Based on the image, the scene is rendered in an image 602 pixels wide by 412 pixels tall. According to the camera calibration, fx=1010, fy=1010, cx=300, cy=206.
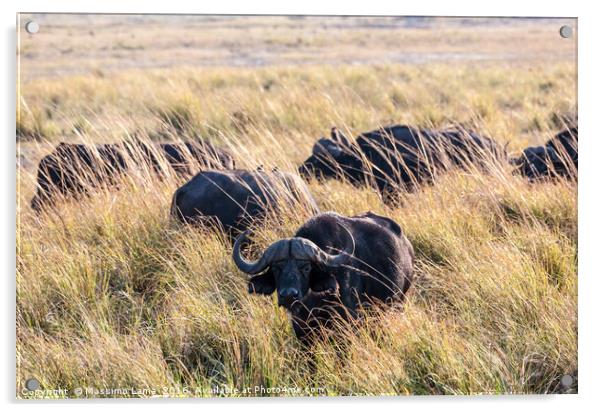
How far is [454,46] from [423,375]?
3161mm

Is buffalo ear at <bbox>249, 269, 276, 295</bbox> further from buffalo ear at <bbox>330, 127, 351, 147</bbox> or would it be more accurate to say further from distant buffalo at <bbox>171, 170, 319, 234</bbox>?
buffalo ear at <bbox>330, 127, 351, 147</bbox>

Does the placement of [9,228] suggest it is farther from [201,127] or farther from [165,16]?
[201,127]

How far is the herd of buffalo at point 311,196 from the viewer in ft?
19.8

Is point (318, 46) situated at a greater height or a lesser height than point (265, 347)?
greater

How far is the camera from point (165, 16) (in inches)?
265

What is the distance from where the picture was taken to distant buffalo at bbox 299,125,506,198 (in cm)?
933

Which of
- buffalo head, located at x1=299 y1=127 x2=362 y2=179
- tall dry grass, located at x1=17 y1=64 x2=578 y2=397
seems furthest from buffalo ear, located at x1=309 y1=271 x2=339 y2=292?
buffalo head, located at x1=299 y1=127 x2=362 y2=179

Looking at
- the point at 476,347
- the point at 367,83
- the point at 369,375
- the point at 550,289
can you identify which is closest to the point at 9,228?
the point at 369,375

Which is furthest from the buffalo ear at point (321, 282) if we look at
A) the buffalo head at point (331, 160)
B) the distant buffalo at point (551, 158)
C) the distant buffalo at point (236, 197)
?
the buffalo head at point (331, 160)

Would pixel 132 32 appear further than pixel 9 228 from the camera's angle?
Yes
